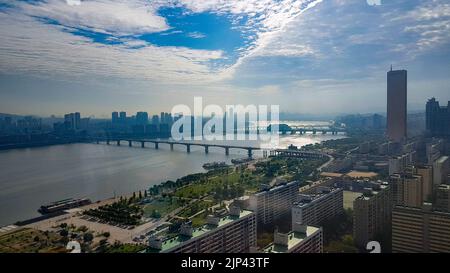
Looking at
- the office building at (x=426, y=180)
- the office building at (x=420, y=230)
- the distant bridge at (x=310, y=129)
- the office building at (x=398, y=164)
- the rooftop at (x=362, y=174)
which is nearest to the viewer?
the office building at (x=420, y=230)

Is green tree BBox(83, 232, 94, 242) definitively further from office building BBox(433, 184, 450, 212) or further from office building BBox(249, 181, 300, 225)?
office building BBox(433, 184, 450, 212)

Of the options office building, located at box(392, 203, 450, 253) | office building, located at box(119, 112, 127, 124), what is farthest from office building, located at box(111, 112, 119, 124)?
office building, located at box(392, 203, 450, 253)

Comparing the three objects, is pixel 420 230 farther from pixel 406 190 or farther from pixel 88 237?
pixel 88 237

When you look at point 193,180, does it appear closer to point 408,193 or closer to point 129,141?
point 408,193

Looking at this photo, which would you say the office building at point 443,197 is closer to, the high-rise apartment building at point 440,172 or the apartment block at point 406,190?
the apartment block at point 406,190

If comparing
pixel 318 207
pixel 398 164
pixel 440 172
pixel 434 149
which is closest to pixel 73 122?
pixel 318 207

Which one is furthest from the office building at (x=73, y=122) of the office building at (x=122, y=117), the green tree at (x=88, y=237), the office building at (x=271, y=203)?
the office building at (x=271, y=203)
